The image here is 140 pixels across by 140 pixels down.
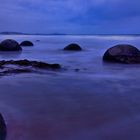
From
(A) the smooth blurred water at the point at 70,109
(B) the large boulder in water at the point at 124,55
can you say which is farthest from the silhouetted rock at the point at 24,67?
(B) the large boulder in water at the point at 124,55

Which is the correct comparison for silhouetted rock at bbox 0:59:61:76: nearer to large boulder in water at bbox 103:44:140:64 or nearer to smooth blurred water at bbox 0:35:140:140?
smooth blurred water at bbox 0:35:140:140

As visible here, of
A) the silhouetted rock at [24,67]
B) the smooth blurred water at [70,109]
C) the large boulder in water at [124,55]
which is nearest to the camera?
the smooth blurred water at [70,109]

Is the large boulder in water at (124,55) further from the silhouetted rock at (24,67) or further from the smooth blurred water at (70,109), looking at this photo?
the smooth blurred water at (70,109)

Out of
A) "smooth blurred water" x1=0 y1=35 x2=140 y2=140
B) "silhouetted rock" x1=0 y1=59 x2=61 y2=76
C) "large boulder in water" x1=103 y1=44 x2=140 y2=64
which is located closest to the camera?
"smooth blurred water" x1=0 y1=35 x2=140 y2=140

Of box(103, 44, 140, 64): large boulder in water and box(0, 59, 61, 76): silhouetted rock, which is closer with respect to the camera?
box(0, 59, 61, 76): silhouetted rock

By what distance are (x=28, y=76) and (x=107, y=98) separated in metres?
2.78

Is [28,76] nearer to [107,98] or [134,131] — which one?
[107,98]

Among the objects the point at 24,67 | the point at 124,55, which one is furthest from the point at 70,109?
the point at 124,55

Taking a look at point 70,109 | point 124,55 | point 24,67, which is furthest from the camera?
point 124,55

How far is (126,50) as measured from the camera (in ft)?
37.7

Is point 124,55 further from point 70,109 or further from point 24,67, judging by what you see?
point 70,109

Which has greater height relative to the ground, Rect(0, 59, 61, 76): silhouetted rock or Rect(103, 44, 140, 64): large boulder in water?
Rect(103, 44, 140, 64): large boulder in water

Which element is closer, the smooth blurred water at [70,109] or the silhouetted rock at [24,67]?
the smooth blurred water at [70,109]

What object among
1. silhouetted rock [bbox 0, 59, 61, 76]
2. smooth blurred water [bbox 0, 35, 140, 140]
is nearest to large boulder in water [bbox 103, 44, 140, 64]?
silhouetted rock [bbox 0, 59, 61, 76]
